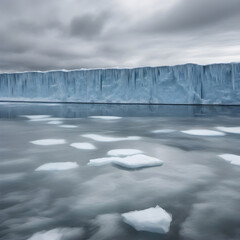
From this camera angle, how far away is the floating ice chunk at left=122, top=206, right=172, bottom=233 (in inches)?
51.1

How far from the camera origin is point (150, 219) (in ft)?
4.43

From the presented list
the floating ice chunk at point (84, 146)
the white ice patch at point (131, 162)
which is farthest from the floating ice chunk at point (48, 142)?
→ the white ice patch at point (131, 162)

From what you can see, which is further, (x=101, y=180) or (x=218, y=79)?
(x=218, y=79)

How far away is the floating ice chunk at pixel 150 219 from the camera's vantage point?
1.30 metres

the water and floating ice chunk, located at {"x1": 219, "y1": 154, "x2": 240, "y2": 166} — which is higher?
floating ice chunk, located at {"x1": 219, "y1": 154, "x2": 240, "y2": 166}

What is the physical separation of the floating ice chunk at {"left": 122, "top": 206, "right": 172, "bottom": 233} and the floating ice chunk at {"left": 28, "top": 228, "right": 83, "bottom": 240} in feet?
0.92

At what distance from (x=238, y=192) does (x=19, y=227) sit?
1453 mm

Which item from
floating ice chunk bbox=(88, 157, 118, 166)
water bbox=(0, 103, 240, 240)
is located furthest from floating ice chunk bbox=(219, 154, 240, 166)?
floating ice chunk bbox=(88, 157, 118, 166)

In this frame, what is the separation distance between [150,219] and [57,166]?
4.12 feet

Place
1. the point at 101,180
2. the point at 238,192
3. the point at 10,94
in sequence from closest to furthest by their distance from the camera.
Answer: the point at 238,192 → the point at 101,180 → the point at 10,94

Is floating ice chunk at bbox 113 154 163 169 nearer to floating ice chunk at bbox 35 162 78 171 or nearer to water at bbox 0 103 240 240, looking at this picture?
water at bbox 0 103 240 240

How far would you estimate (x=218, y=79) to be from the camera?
12914 mm

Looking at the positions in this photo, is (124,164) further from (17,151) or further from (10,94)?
(10,94)

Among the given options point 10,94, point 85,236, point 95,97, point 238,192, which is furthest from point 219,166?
point 10,94
